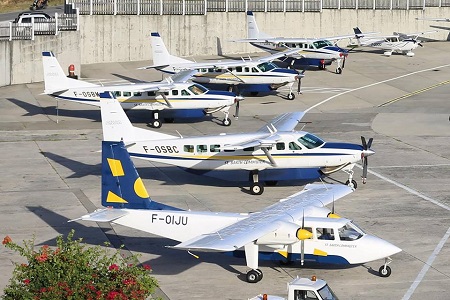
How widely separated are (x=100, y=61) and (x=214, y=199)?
31.3m

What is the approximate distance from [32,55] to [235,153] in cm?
2559

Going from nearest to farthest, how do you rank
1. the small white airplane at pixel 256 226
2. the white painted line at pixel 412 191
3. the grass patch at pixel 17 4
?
the small white airplane at pixel 256 226
the white painted line at pixel 412 191
the grass patch at pixel 17 4

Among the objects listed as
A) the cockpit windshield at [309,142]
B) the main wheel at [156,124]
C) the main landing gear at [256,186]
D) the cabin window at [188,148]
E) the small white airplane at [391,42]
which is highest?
the small white airplane at [391,42]

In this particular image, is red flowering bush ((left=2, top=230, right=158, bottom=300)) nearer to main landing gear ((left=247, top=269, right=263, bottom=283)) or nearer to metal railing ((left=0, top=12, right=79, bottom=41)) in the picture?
main landing gear ((left=247, top=269, right=263, bottom=283))

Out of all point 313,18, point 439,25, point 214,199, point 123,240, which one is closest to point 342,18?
point 313,18

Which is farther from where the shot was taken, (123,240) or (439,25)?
(439,25)

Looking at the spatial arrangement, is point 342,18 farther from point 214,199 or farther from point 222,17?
point 214,199

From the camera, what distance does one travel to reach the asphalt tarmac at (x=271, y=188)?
90.6 feet

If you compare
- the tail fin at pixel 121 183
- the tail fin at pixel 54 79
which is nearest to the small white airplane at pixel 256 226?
the tail fin at pixel 121 183

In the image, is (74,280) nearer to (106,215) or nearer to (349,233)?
(106,215)

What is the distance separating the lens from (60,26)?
198 ft

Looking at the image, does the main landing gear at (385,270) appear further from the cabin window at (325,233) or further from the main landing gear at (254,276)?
the main landing gear at (254,276)

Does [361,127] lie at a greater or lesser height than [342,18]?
lesser

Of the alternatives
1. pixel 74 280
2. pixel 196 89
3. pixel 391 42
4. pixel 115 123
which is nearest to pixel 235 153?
pixel 115 123
